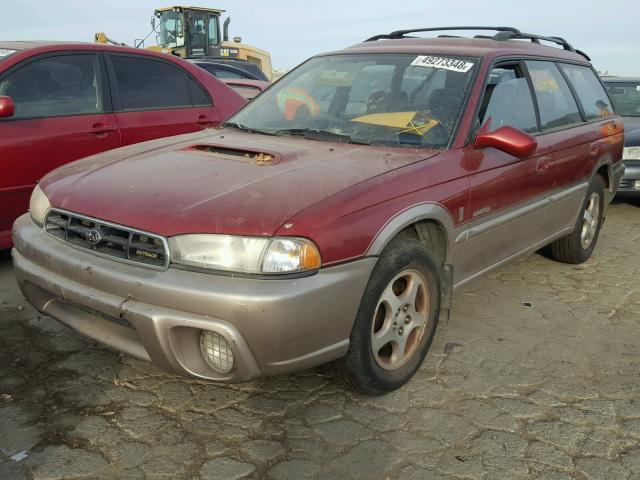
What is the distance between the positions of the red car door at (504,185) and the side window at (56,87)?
→ 2912mm

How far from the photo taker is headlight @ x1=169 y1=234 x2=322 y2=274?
7.56 ft

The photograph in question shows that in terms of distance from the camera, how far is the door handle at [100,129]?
461cm

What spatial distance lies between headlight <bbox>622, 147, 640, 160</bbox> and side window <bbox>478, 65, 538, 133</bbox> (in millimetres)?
3627

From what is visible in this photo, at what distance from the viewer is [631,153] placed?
694 cm

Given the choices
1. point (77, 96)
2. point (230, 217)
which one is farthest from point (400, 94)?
point (77, 96)

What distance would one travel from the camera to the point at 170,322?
7.57ft

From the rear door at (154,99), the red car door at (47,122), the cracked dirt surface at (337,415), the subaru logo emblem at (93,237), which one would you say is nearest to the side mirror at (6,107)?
the red car door at (47,122)

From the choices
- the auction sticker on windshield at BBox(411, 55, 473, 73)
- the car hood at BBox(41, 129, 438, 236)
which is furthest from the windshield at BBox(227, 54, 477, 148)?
the car hood at BBox(41, 129, 438, 236)

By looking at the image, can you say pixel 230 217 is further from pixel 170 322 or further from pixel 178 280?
pixel 170 322

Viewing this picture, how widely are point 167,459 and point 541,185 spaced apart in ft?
8.75

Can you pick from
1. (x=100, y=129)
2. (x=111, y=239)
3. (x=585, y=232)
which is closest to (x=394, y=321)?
(x=111, y=239)

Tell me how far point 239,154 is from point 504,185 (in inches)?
56.9

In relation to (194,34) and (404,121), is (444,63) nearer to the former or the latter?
(404,121)

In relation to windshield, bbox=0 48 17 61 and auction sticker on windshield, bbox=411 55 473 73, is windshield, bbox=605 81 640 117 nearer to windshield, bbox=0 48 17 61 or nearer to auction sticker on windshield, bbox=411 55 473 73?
auction sticker on windshield, bbox=411 55 473 73
